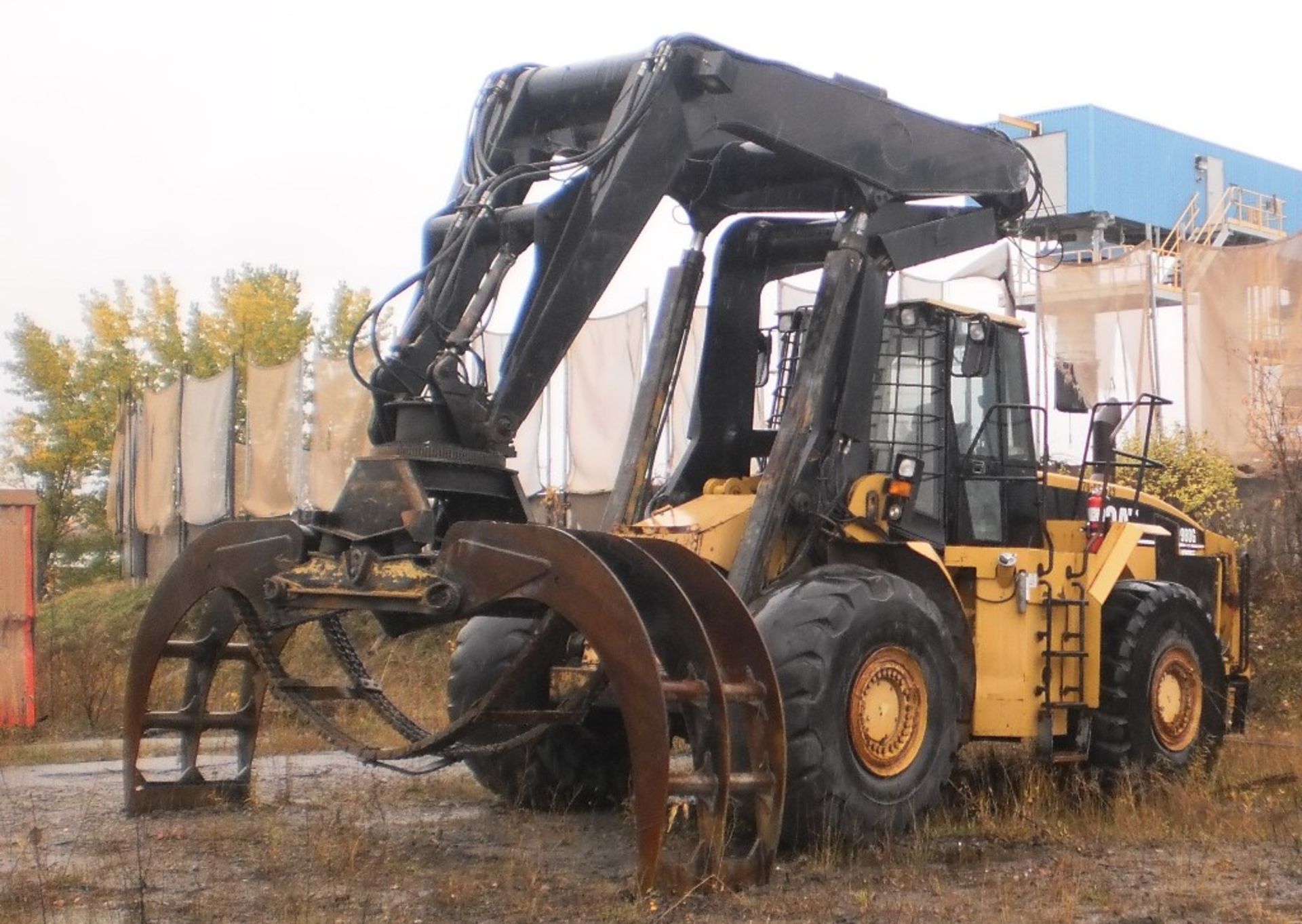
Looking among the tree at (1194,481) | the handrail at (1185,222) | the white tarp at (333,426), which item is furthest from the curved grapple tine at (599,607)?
A: the handrail at (1185,222)

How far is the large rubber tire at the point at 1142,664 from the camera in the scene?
10789 millimetres

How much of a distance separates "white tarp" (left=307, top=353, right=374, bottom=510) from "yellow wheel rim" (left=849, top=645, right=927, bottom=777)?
16.8 metres

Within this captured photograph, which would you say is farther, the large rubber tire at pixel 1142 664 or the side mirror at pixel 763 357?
the side mirror at pixel 763 357

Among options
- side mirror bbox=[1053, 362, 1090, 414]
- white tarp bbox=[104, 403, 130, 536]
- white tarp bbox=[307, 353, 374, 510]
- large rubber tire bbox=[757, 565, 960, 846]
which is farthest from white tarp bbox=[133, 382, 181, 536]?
large rubber tire bbox=[757, 565, 960, 846]

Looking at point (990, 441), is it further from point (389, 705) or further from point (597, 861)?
point (389, 705)

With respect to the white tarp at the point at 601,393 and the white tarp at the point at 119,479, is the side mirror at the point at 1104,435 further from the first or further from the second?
the white tarp at the point at 119,479

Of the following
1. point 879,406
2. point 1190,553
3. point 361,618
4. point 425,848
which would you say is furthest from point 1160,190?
point 425,848

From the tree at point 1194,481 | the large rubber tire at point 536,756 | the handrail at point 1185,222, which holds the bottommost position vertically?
the large rubber tire at point 536,756

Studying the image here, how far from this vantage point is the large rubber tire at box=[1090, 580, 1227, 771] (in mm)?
10789

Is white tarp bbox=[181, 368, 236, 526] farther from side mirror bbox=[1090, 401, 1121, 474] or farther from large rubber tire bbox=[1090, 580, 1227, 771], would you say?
large rubber tire bbox=[1090, 580, 1227, 771]

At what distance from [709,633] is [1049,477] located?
15.2ft

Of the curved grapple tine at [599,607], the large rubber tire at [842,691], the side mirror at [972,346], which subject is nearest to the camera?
the curved grapple tine at [599,607]

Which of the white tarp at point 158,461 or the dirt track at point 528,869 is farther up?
the white tarp at point 158,461

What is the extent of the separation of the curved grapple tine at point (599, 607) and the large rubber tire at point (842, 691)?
1.14 m
